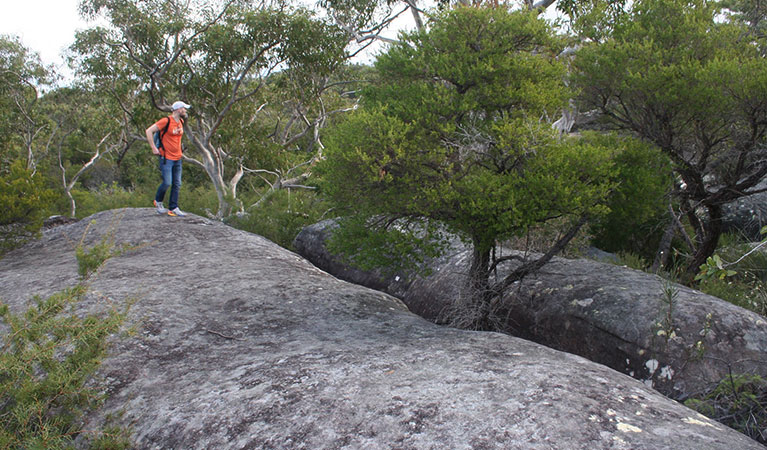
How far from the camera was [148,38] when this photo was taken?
13.6 m

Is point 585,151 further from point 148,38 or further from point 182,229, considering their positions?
point 148,38

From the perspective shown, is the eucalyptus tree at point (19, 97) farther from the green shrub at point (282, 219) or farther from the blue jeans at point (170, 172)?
the blue jeans at point (170, 172)

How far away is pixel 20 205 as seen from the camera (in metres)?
8.12

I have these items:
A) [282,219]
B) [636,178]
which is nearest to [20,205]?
[282,219]

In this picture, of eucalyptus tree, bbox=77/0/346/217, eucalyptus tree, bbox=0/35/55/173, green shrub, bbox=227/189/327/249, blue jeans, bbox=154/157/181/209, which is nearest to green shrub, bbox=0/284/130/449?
blue jeans, bbox=154/157/181/209

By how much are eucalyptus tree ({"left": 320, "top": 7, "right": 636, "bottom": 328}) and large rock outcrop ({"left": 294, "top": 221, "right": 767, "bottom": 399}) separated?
0.45 meters

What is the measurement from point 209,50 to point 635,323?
40.5ft

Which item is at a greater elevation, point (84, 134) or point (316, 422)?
point (84, 134)

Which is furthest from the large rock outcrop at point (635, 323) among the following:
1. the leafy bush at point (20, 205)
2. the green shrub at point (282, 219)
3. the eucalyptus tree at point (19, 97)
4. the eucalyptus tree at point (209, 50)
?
the eucalyptus tree at point (19, 97)

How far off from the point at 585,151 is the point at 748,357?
2130 millimetres

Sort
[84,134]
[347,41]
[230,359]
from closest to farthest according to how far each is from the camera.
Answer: [230,359]
[347,41]
[84,134]

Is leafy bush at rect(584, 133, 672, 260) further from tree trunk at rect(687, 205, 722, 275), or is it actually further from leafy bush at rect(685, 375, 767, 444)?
leafy bush at rect(685, 375, 767, 444)

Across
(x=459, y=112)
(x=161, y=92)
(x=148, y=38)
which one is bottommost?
(x=459, y=112)

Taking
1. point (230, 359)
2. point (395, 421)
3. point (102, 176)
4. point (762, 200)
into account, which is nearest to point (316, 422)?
point (395, 421)
